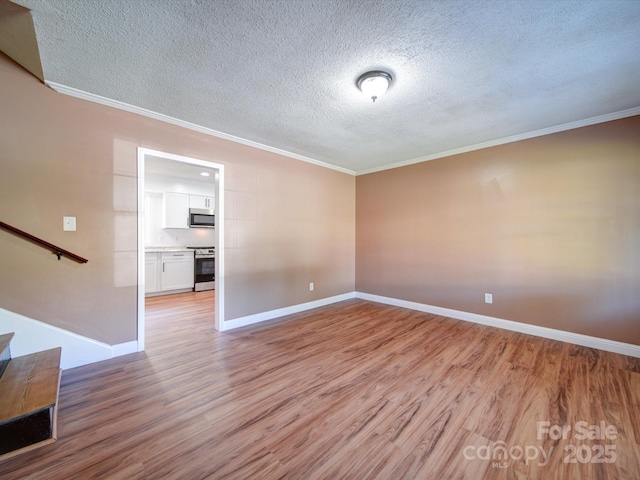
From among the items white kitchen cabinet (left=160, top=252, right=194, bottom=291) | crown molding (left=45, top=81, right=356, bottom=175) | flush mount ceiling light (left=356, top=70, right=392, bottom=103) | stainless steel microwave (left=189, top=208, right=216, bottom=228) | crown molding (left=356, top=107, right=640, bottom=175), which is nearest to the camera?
flush mount ceiling light (left=356, top=70, right=392, bottom=103)

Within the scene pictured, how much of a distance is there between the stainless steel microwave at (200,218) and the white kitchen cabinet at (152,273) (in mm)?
1131

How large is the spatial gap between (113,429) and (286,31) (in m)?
2.81

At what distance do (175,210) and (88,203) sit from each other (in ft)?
11.6

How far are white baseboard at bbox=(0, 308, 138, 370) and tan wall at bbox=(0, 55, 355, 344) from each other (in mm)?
58

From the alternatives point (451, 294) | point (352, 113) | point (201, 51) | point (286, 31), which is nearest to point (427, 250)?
point (451, 294)

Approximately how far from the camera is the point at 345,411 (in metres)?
1.82

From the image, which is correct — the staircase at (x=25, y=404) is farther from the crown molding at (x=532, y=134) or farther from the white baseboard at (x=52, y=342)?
the crown molding at (x=532, y=134)

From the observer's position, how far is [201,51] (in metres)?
1.84

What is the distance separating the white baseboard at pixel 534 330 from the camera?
→ 2.71 m

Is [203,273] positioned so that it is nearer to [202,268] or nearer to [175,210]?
[202,268]

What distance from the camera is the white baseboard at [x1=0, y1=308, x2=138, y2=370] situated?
210cm

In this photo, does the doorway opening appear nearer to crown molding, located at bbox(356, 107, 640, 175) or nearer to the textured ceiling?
the textured ceiling

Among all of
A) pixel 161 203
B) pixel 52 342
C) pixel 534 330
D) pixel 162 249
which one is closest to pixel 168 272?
pixel 162 249

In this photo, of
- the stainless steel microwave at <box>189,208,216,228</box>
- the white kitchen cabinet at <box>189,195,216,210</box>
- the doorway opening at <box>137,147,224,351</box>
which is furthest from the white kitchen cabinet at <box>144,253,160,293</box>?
the doorway opening at <box>137,147,224,351</box>
